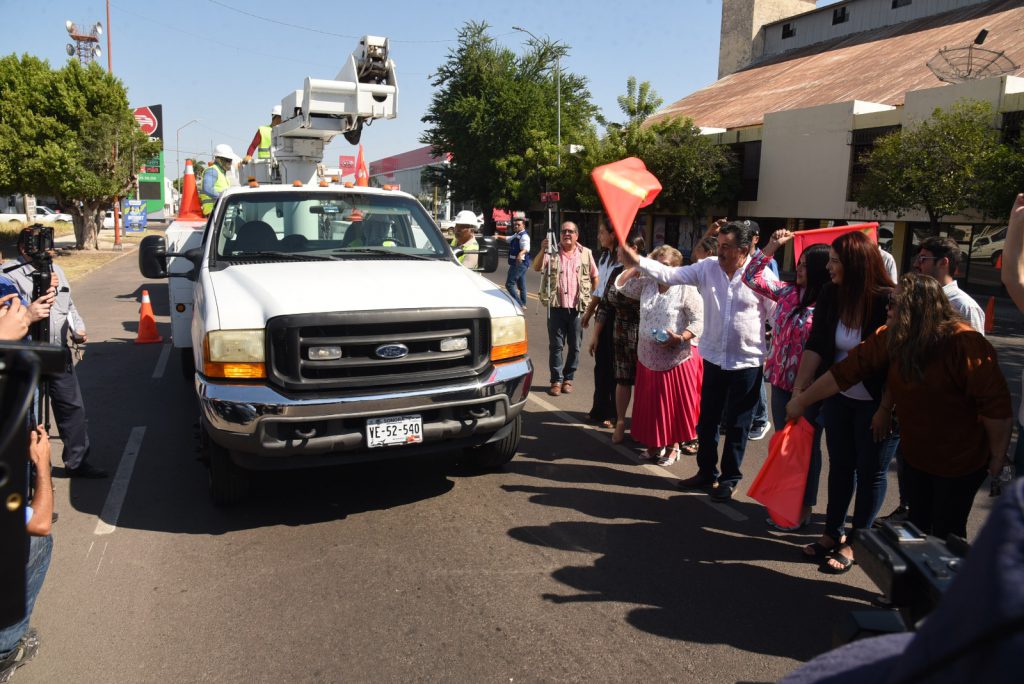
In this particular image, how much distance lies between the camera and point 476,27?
159 ft

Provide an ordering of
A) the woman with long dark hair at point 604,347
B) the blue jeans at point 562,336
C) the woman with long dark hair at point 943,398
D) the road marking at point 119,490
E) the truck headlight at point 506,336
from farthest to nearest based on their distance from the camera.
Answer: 1. the blue jeans at point 562,336
2. the woman with long dark hair at point 604,347
3. the truck headlight at point 506,336
4. the road marking at point 119,490
5. the woman with long dark hair at point 943,398

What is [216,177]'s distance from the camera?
12539mm

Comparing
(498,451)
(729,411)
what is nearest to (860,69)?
(729,411)

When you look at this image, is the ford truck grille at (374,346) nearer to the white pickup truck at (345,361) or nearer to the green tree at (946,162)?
the white pickup truck at (345,361)

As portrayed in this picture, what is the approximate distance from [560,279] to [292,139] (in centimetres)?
527

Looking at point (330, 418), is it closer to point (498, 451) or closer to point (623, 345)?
point (498, 451)

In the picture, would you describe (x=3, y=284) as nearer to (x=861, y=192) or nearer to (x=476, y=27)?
(x=861, y=192)

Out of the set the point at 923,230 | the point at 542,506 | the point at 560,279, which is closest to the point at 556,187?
the point at 923,230

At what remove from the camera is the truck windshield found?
19.3 ft

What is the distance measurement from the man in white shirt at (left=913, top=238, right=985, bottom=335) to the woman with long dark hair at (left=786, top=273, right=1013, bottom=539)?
98 cm

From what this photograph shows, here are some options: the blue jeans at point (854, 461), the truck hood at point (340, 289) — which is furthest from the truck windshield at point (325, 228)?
the blue jeans at point (854, 461)

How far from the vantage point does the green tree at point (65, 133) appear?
26953 millimetres

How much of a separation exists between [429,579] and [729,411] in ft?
7.49

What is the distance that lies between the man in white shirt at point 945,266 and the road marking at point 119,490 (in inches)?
197
